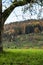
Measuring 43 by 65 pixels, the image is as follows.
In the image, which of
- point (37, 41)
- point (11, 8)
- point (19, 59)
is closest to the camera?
point (19, 59)

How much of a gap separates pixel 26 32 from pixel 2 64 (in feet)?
60.4

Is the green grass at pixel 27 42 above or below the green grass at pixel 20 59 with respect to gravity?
below

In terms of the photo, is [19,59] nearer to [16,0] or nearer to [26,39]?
[16,0]

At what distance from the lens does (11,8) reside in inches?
888

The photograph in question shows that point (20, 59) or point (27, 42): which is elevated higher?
point (20, 59)

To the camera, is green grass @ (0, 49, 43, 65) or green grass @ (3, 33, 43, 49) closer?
green grass @ (0, 49, 43, 65)

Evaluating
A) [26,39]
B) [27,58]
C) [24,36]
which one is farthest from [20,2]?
[24,36]

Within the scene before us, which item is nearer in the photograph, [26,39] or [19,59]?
[19,59]

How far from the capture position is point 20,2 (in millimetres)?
22578

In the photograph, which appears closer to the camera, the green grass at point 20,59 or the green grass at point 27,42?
the green grass at point 20,59

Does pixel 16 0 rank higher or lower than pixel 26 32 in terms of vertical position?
higher

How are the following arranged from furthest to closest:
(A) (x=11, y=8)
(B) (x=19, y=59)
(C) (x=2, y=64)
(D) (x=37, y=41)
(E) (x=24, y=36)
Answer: (E) (x=24, y=36)
(D) (x=37, y=41)
(A) (x=11, y=8)
(B) (x=19, y=59)
(C) (x=2, y=64)

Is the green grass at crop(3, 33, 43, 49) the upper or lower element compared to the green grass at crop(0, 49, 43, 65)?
lower

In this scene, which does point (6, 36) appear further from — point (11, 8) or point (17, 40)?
point (11, 8)
